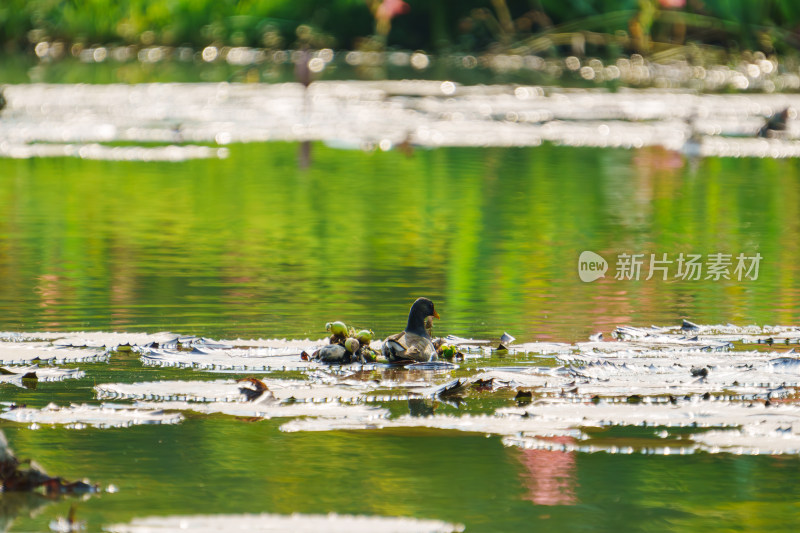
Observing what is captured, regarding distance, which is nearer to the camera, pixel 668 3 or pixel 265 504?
pixel 265 504

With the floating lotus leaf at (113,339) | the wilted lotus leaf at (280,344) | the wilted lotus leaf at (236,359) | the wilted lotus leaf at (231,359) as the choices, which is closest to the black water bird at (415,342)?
the wilted lotus leaf at (236,359)

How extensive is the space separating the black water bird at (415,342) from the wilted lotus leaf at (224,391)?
316mm

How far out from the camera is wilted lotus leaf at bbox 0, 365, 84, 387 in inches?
223

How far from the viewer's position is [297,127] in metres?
18.3

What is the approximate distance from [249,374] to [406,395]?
0.63 metres

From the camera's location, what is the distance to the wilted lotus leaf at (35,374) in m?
5.66

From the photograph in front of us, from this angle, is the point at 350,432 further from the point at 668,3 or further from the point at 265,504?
the point at 668,3

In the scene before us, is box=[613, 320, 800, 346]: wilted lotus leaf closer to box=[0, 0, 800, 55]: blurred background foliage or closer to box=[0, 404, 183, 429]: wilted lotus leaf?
box=[0, 404, 183, 429]: wilted lotus leaf

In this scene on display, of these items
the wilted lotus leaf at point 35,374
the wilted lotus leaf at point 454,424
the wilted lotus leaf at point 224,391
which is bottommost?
the wilted lotus leaf at point 454,424

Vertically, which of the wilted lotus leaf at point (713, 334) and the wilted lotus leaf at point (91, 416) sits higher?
the wilted lotus leaf at point (713, 334)

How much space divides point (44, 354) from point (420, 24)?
2518 centimetres

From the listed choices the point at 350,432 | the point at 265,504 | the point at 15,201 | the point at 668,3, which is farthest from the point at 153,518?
the point at 668,3

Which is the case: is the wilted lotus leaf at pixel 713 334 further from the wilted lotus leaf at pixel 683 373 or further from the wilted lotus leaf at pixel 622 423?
the wilted lotus leaf at pixel 622 423

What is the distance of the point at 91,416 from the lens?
511 centimetres
